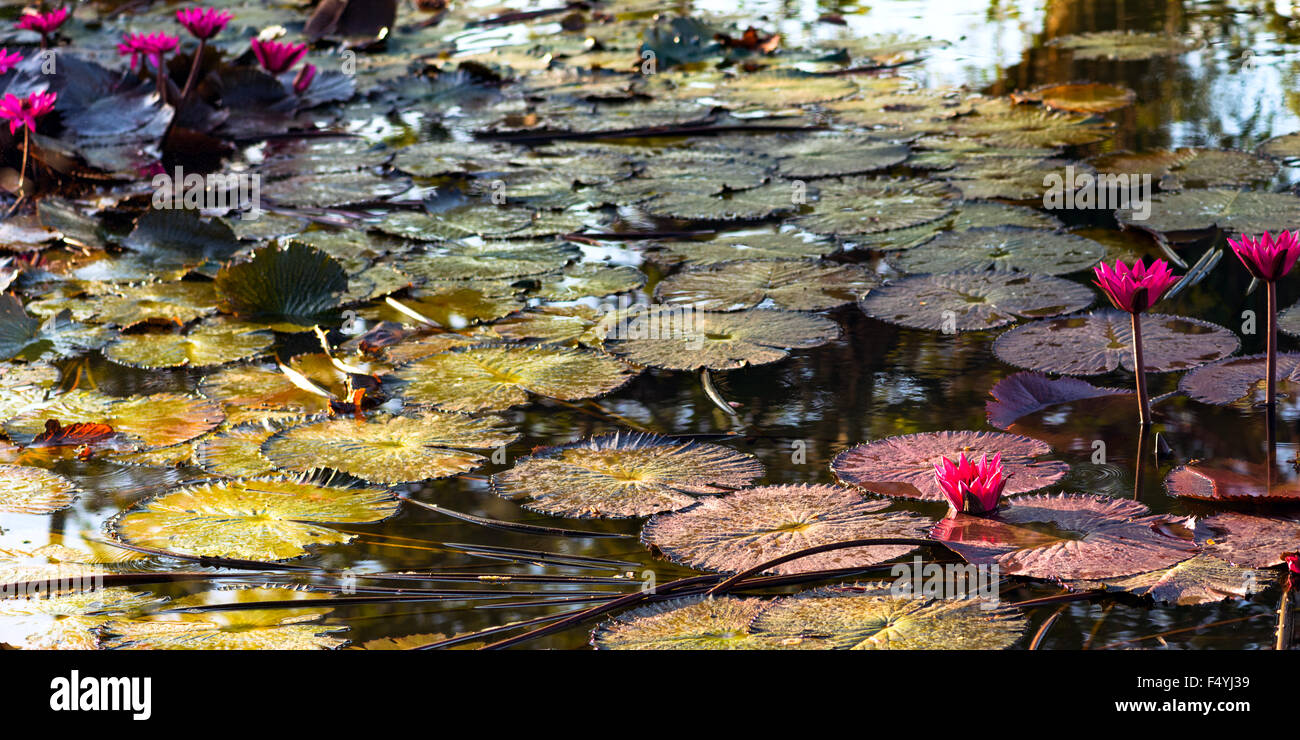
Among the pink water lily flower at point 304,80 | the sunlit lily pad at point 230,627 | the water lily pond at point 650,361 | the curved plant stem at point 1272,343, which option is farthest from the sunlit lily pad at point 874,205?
the pink water lily flower at point 304,80

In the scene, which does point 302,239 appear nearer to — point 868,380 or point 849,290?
point 849,290

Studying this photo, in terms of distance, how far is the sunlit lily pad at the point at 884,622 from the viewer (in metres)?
1.35

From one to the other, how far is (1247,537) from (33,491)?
1.83 metres

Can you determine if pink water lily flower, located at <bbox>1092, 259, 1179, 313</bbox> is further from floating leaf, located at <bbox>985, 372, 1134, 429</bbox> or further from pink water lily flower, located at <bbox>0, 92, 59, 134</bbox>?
pink water lily flower, located at <bbox>0, 92, 59, 134</bbox>

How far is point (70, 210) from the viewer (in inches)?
129

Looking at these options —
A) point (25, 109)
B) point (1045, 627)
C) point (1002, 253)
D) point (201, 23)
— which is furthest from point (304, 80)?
point (1045, 627)

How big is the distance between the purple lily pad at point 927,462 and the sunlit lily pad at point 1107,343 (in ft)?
1.22

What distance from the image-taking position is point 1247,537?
1502 millimetres

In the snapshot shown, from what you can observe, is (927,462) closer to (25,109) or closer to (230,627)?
(230,627)

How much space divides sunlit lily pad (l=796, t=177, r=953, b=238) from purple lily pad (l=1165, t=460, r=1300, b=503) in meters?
1.38

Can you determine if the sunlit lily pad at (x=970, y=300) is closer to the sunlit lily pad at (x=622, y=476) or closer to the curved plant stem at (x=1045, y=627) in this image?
the sunlit lily pad at (x=622, y=476)
